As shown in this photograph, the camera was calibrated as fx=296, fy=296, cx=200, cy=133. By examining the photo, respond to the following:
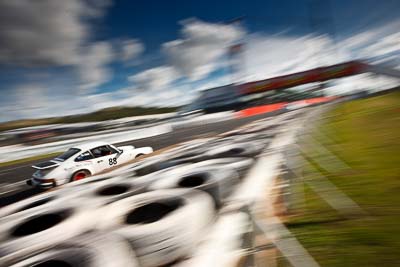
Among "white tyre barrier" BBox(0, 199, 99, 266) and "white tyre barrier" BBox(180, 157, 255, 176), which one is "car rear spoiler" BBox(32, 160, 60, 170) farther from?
"white tyre barrier" BBox(180, 157, 255, 176)

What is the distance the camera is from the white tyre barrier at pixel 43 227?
3.45 m

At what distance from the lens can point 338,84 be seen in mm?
18016

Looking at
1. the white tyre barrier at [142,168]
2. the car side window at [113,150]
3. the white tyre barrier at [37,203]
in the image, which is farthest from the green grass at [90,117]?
the white tyre barrier at [37,203]

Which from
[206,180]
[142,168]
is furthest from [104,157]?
[206,180]

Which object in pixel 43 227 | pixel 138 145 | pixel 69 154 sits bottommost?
pixel 43 227

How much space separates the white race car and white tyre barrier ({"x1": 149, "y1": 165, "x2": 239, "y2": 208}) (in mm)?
2235

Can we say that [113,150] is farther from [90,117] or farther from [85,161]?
[90,117]

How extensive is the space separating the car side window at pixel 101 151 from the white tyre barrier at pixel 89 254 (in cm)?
401

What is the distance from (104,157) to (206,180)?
11.1ft

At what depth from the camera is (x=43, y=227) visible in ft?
13.2

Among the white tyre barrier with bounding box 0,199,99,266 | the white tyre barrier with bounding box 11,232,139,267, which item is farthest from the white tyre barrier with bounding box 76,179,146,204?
the white tyre barrier with bounding box 11,232,139,267

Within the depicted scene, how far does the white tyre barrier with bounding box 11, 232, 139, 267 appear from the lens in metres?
2.85

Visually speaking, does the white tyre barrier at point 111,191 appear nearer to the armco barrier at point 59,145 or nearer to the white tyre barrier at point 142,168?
the white tyre barrier at point 142,168

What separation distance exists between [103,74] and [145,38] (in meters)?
1.36
